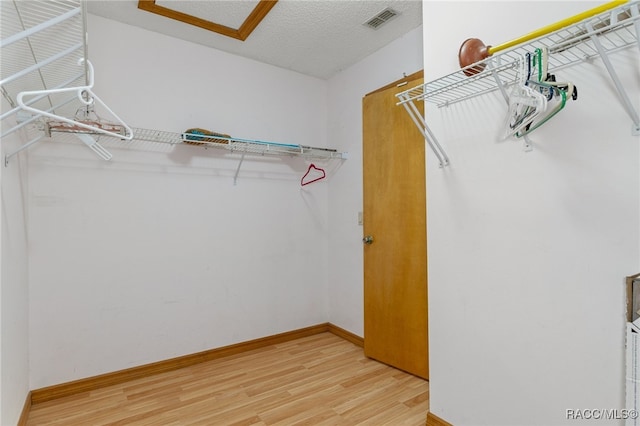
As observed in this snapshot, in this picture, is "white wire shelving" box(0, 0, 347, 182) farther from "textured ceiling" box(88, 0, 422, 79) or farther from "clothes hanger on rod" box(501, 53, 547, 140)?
"clothes hanger on rod" box(501, 53, 547, 140)

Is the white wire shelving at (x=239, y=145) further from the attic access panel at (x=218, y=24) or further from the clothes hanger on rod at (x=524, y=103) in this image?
the clothes hanger on rod at (x=524, y=103)

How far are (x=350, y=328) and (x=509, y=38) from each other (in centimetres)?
253

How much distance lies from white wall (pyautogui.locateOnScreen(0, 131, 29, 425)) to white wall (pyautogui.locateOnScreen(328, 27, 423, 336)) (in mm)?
2311

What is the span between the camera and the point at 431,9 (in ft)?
5.57

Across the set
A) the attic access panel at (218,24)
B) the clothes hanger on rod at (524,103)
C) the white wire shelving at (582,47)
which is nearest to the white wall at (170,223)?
the attic access panel at (218,24)

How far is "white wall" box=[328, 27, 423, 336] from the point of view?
2852mm

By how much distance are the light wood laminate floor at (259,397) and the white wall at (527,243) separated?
43 cm

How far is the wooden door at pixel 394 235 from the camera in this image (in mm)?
2285

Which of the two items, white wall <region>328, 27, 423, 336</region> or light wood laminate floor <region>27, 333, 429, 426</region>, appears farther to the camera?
white wall <region>328, 27, 423, 336</region>

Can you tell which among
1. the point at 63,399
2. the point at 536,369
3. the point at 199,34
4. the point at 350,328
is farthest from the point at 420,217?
the point at 63,399

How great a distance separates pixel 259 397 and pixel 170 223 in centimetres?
142

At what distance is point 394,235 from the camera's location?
2459mm

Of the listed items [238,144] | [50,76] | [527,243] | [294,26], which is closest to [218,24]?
[294,26]

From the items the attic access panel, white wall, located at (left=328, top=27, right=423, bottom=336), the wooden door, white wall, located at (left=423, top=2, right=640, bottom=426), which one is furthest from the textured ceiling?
white wall, located at (left=423, top=2, right=640, bottom=426)
